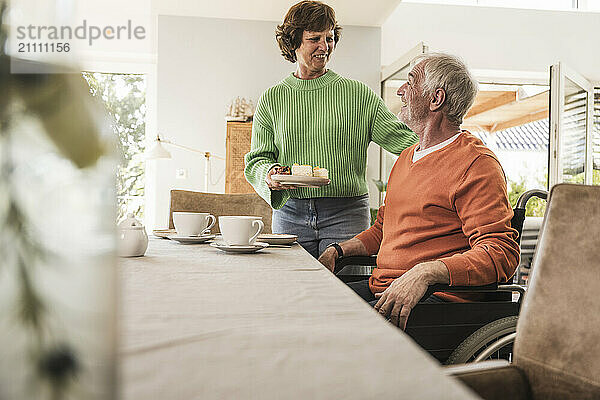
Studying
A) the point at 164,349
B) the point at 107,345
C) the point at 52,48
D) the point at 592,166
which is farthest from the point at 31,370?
the point at 592,166

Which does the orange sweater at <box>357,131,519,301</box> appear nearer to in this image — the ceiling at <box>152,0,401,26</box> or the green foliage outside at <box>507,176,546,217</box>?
the ceiling at <box>152,0,401,26</box>

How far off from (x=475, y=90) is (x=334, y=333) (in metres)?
1.25

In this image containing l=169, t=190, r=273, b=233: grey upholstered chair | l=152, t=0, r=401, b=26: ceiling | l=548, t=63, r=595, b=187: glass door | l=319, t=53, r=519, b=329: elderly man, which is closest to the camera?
l=319, t=53, r=519, b=329: elderly man

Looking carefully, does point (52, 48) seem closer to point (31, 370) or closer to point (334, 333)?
point (31, 370)

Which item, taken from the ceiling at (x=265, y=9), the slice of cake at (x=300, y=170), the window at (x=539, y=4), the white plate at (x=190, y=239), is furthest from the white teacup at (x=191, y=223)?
the window at (x=539, y=4)

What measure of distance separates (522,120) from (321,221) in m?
7.71

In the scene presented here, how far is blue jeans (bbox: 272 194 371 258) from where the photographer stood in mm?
1921

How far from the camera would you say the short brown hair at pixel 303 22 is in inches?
79.7

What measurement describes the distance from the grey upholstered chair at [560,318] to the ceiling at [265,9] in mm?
4186

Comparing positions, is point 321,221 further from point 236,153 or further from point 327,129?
point 236,153

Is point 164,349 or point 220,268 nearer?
point 164,349

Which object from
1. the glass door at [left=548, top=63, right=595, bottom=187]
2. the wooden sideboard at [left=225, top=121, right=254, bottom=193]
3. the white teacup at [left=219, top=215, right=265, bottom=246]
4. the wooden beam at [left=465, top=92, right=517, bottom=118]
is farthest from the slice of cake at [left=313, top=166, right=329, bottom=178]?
the wooden beam at [left=465, top=92, right=517, bottom=118]

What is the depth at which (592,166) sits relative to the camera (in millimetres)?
5578

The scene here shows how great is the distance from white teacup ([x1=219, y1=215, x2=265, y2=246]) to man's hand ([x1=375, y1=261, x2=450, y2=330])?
355 mm
